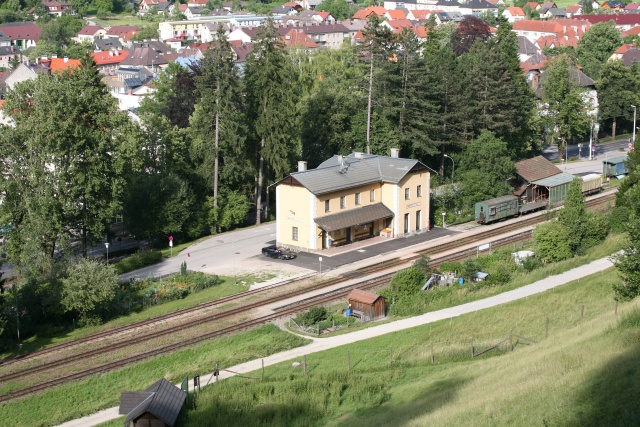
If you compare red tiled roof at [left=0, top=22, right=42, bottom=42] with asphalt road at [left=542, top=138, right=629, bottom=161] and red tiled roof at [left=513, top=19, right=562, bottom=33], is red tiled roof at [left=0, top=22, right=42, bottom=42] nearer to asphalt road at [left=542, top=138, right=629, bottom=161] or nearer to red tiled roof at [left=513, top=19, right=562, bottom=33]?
red tiled roof at [left=513, top=19, right=562, bottom=33]

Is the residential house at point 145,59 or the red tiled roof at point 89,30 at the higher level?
the red tiled roof at point 89,30

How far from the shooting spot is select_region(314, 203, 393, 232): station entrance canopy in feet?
178

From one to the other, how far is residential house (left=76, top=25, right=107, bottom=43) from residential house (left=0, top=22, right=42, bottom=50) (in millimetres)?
9200

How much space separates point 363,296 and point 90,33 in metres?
156

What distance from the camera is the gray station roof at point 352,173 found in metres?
54.5

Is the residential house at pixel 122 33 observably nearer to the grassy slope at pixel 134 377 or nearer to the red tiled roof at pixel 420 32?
the red tiled roof at pixel 420 32

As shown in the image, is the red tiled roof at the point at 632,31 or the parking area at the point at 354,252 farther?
the red tiled roof at the point at 632,31

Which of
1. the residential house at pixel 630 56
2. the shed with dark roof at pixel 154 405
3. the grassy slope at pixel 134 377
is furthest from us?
the residential house at pixel 630 56

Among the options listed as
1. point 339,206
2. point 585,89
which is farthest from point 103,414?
point 585,89

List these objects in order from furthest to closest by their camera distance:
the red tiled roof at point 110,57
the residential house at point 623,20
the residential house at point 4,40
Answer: the residential house at point 623,20 → the residential house at point 4,40 → the red tiled roof at point 110,57

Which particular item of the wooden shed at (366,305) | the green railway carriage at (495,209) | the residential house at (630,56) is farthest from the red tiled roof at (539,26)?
the wooden shed at (366,305)

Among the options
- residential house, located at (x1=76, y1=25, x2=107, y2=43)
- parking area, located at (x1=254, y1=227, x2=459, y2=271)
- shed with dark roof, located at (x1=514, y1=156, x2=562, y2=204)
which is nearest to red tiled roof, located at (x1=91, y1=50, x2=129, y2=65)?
residential house, located at (x1=76, y1=25, x2=107, y2=43)

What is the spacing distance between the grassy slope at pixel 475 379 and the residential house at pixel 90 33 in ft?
517

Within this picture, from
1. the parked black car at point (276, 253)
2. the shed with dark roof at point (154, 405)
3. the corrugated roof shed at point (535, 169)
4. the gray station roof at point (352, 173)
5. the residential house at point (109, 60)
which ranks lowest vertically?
the parked black car at point (276, 253)
